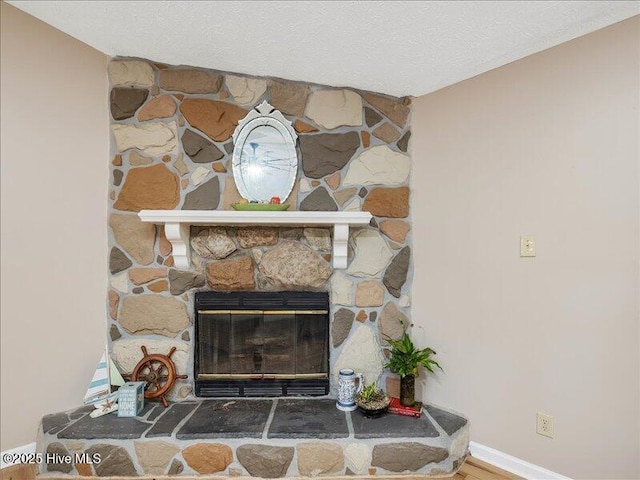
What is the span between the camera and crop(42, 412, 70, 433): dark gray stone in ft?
5.85

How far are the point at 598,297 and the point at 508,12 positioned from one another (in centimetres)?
142

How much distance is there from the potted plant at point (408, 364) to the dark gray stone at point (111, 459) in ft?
4.97

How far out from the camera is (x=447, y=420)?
1.97 meters

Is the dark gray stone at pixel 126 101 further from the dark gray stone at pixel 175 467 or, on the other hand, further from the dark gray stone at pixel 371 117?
the dark gray stone at pixel 175 467

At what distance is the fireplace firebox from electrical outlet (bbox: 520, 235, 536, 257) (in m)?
1.19

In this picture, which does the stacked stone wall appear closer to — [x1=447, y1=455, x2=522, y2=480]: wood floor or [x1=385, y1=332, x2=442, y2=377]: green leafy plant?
[x1=385, y1=332, x2=442, y2=377]: green leafy plant

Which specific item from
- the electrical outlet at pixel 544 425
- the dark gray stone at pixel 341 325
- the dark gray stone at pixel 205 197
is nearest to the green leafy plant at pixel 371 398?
the dark gray stone at pixel 341 325

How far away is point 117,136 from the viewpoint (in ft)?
7.05

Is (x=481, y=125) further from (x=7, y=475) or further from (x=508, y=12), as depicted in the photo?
(x=7, y=475)

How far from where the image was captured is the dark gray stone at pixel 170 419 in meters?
1.77

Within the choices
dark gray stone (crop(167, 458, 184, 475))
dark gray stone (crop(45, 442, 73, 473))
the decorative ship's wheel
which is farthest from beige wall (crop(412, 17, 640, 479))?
dark gray stone (crop(45, 442, 73, 473))

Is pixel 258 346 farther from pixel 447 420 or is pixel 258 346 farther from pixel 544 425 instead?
pixel 544 425

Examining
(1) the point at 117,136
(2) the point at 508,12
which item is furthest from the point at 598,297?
(1) the point at 117,136

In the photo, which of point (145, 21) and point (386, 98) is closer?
point (145, 21)
